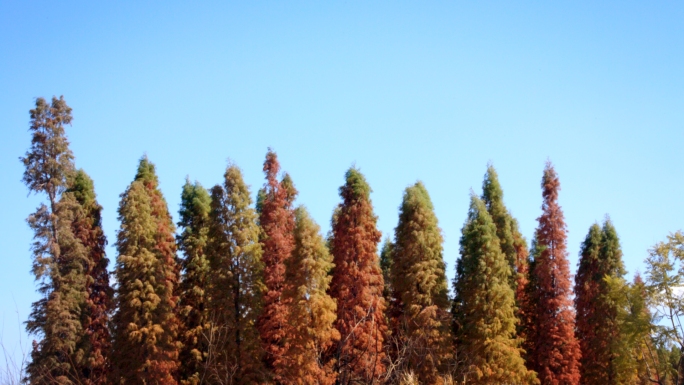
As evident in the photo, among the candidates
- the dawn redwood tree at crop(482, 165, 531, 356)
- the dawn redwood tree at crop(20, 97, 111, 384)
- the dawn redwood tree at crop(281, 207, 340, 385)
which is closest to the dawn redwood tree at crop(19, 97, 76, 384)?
the dawn redwood tree at crop(20, 97, 111, 384)

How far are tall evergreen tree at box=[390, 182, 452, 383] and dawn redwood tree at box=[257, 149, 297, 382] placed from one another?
5986 mm

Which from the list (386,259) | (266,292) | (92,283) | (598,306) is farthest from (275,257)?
(598,306)

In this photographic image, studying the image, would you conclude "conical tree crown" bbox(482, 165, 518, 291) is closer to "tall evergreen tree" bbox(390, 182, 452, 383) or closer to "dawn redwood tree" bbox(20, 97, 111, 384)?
"tall evergreen tree" bbox(390, 182, 452, 383)

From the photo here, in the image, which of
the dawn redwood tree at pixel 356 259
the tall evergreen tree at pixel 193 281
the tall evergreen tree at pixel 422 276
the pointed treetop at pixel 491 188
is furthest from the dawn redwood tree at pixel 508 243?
the tall evergreen tree at pixel 193 281

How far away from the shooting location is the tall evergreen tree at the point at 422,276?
119 ft

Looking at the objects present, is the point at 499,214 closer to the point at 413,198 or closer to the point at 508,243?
the point at 508,243

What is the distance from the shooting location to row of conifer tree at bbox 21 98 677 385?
3509 cm

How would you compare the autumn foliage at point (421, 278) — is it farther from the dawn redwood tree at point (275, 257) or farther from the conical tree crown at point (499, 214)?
the conical tree crown at point (499, 214)

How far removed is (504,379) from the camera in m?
35.2

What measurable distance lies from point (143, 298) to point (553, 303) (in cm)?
2279

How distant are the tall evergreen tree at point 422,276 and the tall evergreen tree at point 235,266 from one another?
7.45 meters

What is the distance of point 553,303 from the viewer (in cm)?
4153

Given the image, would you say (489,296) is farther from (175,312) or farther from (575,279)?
(175,312)

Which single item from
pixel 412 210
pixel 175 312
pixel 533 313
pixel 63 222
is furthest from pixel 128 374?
pixel 533 313
